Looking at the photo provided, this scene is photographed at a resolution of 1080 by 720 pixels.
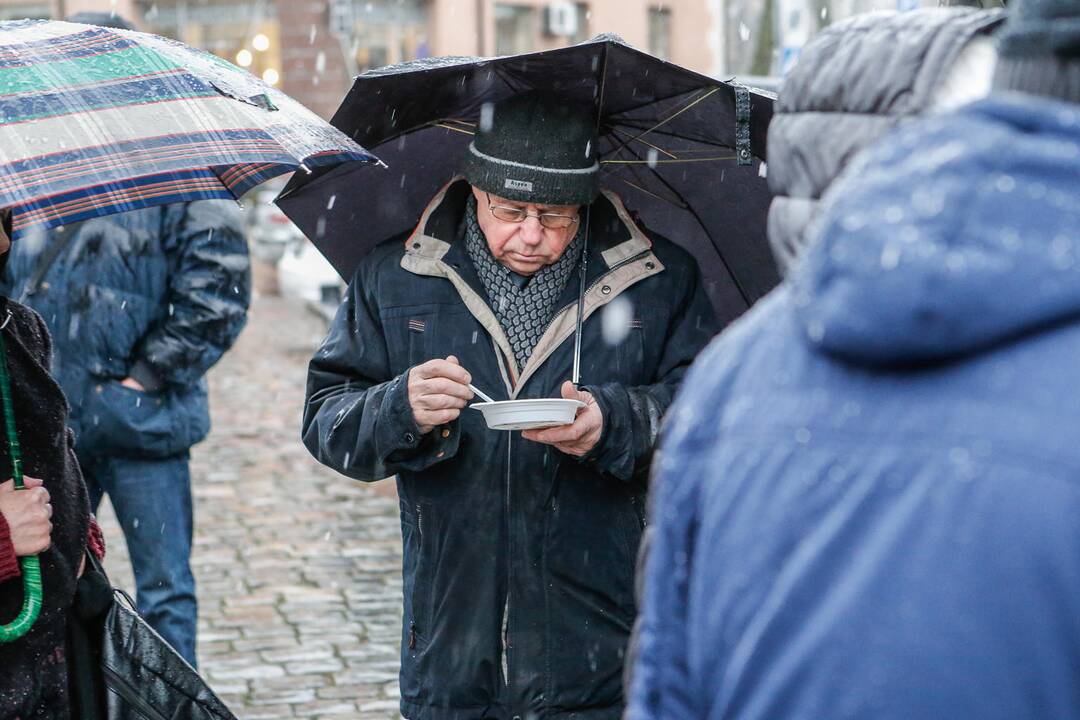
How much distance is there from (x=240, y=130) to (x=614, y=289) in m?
0.95

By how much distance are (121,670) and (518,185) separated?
4.75 ft

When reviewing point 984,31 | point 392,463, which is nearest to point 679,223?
point 392,463

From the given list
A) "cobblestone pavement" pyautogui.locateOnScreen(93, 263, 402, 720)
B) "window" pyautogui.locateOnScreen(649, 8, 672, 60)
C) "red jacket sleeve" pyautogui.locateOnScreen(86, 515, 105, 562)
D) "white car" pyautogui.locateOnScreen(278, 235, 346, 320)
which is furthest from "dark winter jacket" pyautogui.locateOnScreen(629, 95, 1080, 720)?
"window" pyautogui.locateOnScreen(649, 8, 672, 60)

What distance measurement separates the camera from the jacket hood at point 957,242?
1348 mm

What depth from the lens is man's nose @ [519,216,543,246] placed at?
3.65 metres

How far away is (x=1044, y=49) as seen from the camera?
59.2 inches

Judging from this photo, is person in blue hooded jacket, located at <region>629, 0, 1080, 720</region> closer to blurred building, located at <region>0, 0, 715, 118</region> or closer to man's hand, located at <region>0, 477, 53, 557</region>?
man's hand, located at <region>0, 477, 53, 557</region>

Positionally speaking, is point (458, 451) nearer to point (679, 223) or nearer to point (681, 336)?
point (681, 336)

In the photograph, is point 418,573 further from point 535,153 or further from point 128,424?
point 128,424

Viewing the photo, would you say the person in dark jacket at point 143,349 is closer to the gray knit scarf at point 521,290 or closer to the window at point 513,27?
the gray knit scarf at point 521,290

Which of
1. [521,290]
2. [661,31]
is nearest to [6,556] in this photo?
[521,290]

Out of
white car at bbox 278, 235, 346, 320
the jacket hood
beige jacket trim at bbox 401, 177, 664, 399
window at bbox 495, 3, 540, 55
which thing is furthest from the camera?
window at bbox 495, 3, 540, 55

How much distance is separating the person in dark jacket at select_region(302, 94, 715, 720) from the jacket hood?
6.41 ft

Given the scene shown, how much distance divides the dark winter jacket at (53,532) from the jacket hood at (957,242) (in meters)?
2.36
